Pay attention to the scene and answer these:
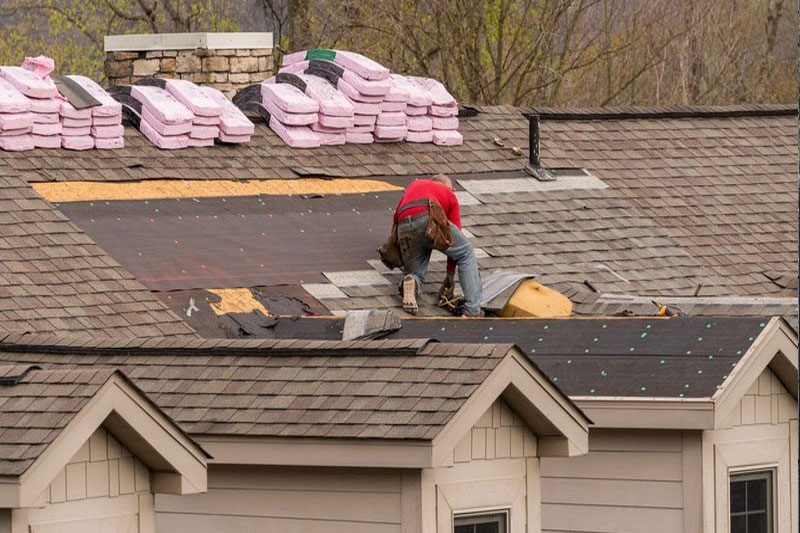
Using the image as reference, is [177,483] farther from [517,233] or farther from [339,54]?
[339,54]

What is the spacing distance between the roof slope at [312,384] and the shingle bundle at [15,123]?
789 centimetres

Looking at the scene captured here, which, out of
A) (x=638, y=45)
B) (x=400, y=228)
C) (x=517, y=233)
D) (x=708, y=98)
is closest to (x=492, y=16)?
(x=638, y=45)

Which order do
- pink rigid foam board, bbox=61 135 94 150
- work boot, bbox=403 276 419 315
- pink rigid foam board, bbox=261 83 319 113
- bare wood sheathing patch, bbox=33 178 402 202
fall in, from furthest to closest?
pink rigid foam board, bbox=261 83 319 113 < pink rigid foam board, bbox=61 135 94 150 < bare wood sheathing patch, bbox=33 178 402 202 < work boot, bbox=403 276 419 315

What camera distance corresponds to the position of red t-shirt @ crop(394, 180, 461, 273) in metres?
19.2

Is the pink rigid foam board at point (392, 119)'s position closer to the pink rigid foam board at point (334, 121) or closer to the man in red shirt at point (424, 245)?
the pink rigid foam board at point (334, 121)

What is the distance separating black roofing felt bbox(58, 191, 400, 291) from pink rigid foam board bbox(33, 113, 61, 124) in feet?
4.69

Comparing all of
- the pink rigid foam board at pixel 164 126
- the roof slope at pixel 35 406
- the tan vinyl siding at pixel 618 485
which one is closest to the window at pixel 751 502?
the tan vinyl siding at pixel 618 485

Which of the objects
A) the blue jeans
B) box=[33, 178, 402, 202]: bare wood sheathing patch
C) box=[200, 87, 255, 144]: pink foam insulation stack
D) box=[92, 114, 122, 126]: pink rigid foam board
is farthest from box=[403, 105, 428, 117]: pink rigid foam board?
the blue jeans

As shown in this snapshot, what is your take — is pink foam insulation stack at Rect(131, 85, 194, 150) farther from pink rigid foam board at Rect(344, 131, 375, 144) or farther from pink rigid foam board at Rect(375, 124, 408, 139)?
pink rigid foam board at Rect(375, 124, 408, 139)

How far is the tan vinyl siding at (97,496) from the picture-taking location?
30.2 ft

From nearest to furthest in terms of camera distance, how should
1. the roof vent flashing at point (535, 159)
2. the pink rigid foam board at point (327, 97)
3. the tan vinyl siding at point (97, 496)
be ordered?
the tan vinyl siding at point (97, 496) → the pink rigid foam board at point (327, 97) → the roof vent flashing at point (535, 159)

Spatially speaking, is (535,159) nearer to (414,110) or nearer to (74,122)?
(414,110)

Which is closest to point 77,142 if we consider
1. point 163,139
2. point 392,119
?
point 163,139

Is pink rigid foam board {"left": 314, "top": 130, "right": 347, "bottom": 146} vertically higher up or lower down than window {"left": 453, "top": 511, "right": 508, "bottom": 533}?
higher up
